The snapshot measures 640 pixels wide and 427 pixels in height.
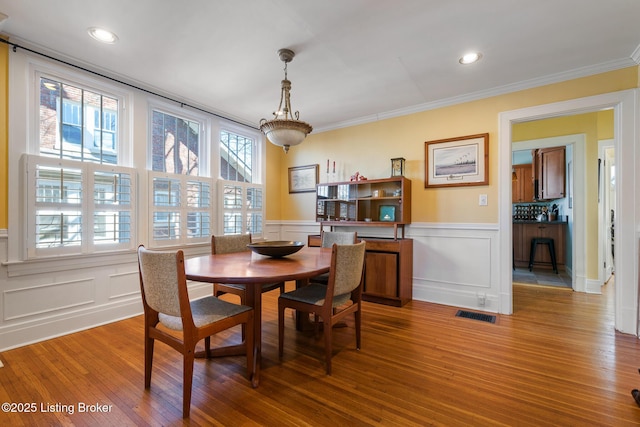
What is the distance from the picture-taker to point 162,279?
5.02 ft

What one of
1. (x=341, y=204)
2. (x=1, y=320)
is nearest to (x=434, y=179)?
(x=341, y=204)

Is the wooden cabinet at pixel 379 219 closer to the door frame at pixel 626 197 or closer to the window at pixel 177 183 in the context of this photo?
the window at pixel 177 183

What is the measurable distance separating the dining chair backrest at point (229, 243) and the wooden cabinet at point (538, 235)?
5437 millimetres

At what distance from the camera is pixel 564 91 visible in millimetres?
2811

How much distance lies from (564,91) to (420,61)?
1.56m

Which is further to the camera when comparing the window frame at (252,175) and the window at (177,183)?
the window frame at (252,175)

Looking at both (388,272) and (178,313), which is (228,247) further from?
(388,272)

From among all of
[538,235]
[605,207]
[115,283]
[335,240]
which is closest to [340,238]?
[335,240]

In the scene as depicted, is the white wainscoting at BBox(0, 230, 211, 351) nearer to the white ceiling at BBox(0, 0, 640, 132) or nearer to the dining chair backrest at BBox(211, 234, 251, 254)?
the dining chair backrest at BBox(211, 234, 251, 254)

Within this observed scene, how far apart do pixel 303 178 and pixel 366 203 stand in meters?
1.23

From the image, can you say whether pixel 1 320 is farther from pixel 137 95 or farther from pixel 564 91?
pixel 564 91

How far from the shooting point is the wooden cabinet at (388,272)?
3279 millimetres

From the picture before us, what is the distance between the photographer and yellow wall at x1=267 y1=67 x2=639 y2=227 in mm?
2832

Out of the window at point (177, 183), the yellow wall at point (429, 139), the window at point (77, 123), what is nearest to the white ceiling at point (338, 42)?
the yellow wall at point (429, 139)
